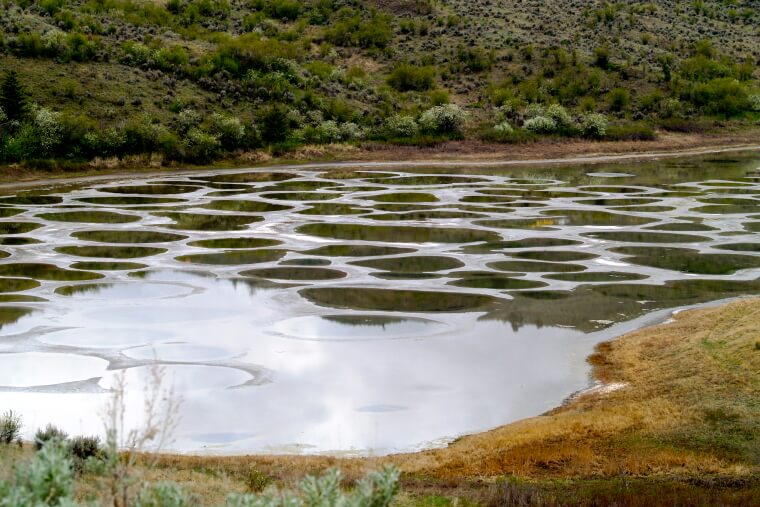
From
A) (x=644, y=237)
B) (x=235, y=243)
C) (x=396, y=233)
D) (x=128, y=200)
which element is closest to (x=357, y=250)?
(x=396, y=233)

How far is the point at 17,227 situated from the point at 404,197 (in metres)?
19.1

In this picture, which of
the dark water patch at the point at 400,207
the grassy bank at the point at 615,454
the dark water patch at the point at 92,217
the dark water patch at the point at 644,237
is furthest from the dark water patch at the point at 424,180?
the grassy bank at the point at 615,454

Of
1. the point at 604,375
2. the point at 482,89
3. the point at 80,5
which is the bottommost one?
the point at 604,375

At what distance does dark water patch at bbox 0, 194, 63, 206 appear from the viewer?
Result: 4531 centimetres

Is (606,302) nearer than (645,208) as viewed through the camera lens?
Yes

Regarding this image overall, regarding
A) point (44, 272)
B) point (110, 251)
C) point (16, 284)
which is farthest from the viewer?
point (110, 251)

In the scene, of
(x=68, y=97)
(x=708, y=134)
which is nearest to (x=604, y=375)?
(x=68, y=97)

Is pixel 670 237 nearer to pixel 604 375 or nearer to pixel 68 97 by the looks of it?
pixel 604 375

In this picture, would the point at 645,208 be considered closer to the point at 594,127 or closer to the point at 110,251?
the point at 110,251

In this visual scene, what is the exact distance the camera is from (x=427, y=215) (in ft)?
138

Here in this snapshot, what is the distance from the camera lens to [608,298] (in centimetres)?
2733

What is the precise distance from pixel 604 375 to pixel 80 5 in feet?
275

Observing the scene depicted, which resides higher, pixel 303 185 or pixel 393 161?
pixel 393 161

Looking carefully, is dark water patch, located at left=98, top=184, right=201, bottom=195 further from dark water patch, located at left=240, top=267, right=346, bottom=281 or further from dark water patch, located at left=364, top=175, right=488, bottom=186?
dark water patch, located at left=240, top=267, right=346, bottom=281
